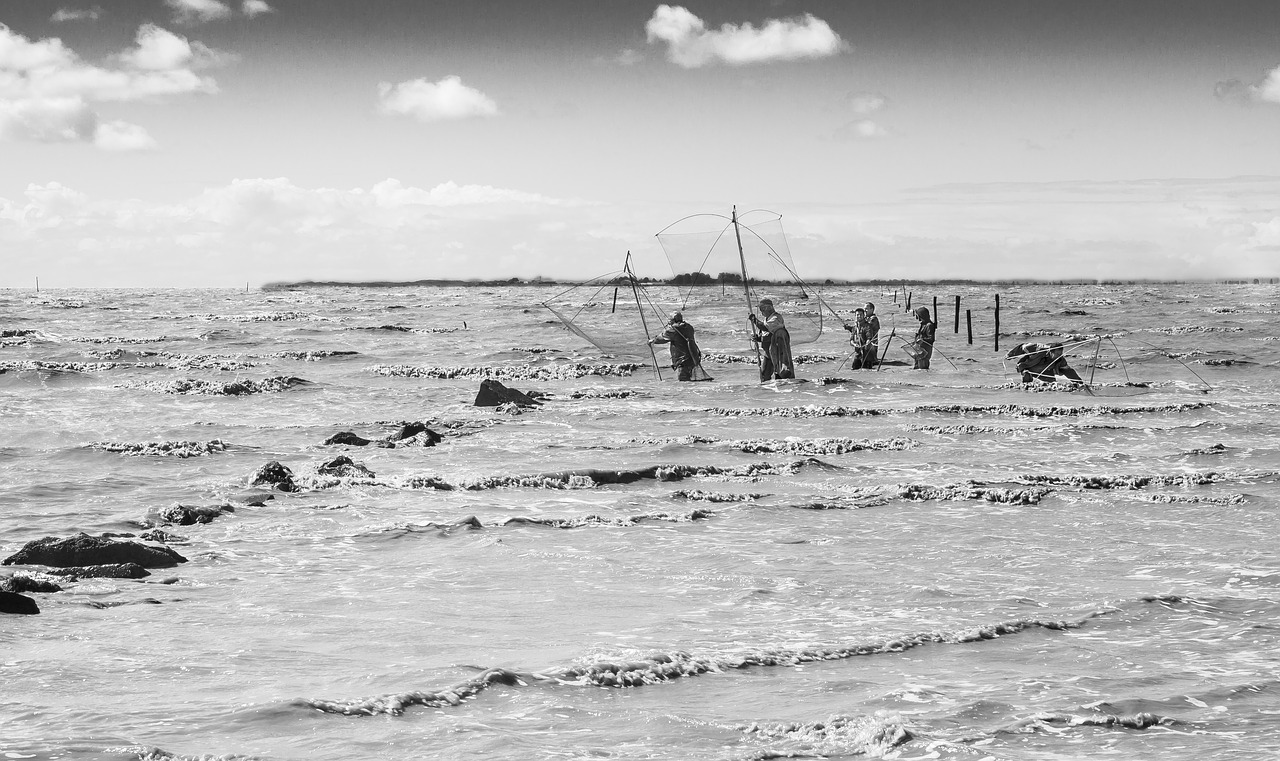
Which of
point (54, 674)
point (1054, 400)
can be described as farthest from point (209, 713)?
point (1054, 400)

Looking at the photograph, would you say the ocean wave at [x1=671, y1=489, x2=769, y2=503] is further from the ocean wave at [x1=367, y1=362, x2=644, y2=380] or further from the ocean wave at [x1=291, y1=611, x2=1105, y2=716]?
the ocean wave at [x1=367, y1=362, x2=644, y2=380]

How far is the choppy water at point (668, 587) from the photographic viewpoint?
5.71 metres

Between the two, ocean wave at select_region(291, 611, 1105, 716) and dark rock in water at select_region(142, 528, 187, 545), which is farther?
dark rock in water at select_region(142, 528, 187, 545)

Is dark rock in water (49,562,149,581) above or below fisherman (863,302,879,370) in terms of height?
below

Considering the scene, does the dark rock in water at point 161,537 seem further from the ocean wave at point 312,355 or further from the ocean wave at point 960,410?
the ocean wave at point 312,355

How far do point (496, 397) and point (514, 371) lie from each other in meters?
7.88

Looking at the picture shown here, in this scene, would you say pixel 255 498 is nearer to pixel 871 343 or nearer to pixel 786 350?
pixel 786 350

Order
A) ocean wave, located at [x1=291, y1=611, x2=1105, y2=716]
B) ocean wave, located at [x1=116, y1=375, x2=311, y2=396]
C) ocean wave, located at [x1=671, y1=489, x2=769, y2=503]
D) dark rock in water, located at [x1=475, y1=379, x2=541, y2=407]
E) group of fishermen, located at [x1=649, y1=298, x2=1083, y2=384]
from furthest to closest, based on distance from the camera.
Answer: ocean wave, located at [x1=116, y1=375, x2=311, y2=396], group of fishermen, located at [x1=649, y1=298, x2=1083, y2=384], dark rock in water, located at [x1=475, y1=379, x2=541, y2=407], ocean wave, located at [x1=671, y1=489, x2=769, y2=503], ocean wave, located at [x1=291, y1=611, x2=1105, y2=716]

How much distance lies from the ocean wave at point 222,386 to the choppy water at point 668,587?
3.86m

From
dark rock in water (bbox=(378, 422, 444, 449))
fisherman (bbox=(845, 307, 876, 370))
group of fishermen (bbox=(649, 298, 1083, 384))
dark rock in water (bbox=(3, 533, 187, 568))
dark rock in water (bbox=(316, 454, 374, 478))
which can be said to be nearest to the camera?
dark rock in water (bbox=(3, 533, 187, 568))

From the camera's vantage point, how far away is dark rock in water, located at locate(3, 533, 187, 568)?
349 inches

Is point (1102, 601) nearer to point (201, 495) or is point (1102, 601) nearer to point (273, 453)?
point (201, 495)

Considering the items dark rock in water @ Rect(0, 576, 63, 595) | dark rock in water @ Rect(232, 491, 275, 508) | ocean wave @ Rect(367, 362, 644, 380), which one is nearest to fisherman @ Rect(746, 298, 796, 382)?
ocean wave @ Rect(367, 362, 644, 380)

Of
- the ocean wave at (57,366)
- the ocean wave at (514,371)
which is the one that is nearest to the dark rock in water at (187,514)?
the ocean wave at (514,371)
